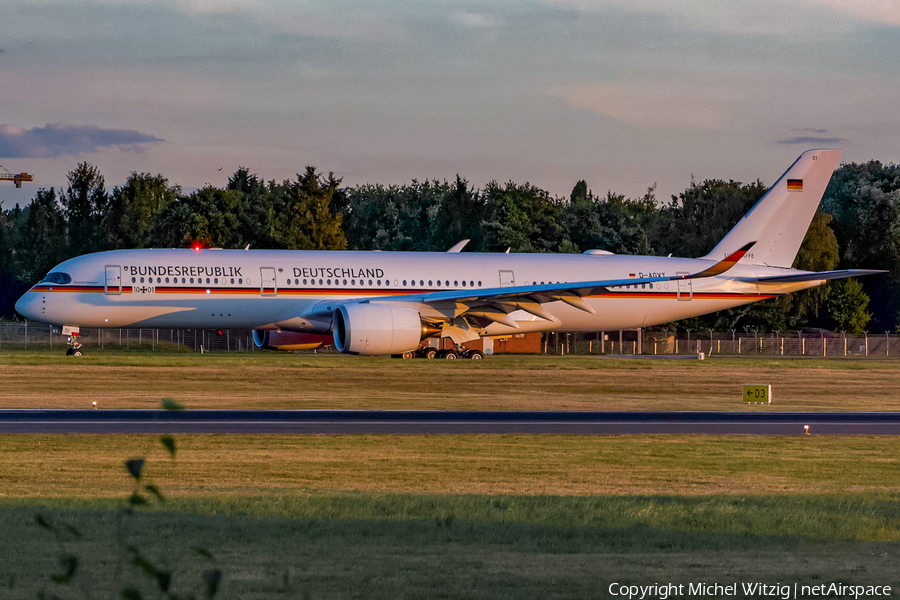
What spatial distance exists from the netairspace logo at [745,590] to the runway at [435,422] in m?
15.2

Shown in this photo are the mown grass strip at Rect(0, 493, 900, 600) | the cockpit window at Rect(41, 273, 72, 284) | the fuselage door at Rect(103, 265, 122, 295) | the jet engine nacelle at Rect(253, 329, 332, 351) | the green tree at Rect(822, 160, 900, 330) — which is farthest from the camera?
the green tree at Rect(822, 160, 900, 330)

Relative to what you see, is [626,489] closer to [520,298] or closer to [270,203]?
[520,298]

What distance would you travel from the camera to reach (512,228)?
92188mm

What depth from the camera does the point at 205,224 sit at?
78.8 meters

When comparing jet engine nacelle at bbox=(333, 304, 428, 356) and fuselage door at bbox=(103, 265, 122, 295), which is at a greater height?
fuselage door at bbox=(103, 265, 122, 295)

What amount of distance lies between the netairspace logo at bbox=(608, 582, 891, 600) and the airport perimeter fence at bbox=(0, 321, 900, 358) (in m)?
50.9

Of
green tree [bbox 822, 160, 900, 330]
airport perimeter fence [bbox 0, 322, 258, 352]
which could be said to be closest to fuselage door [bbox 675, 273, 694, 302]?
airport perimeter fence [bbox 0, 322, 258, 352]

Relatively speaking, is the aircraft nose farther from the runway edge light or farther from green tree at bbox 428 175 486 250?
green tree at bbox 428 175 486 250

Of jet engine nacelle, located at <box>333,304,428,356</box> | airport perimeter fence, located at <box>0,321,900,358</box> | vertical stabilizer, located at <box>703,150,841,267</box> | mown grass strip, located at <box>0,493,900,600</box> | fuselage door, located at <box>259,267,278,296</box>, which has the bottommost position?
mown grass strip, located at <box>0,493,900,600</box>

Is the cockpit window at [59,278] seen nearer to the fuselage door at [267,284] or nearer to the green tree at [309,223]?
the fuselage door at [267,284]

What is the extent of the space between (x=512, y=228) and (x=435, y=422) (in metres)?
67.0

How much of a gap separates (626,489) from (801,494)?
2.41 metres

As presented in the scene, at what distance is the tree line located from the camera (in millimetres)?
80375

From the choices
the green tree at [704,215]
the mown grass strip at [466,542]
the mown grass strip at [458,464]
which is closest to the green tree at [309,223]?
the green tree at [704,215]
